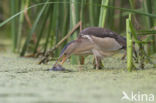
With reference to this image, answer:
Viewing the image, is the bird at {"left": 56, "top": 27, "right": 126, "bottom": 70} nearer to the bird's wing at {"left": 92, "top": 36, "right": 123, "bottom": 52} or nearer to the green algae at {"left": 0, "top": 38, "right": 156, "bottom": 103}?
the bird's wing at {"left": 92, "top": 36, "right": 123, "bottom": 52}

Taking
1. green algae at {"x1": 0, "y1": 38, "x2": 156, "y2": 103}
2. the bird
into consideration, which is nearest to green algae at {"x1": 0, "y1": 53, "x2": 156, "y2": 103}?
green algae at {"x1": 0, "y1": 38, "x2": 156, "y2": 103}

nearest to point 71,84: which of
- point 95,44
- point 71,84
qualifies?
point 71,84

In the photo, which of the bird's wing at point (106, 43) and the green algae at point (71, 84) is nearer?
the green algae at point (71, 84)

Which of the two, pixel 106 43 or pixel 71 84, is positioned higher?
pixel 106 43

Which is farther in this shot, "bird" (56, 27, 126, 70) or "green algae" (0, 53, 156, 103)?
"bird" (56, 27, 126, 70)

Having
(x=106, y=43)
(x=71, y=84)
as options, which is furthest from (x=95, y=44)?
(x=71, y=84)

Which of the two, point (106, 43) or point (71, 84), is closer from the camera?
point (71, 84)

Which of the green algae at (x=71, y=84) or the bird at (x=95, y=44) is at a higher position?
the bird at (x=95, y=44)

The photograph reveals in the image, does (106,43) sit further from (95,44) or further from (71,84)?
(71,84)

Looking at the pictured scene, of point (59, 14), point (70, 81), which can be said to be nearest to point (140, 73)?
point (70, 81)

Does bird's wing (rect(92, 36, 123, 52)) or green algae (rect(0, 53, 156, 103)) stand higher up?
bird's wing (rect(92, 36, 123, 52))

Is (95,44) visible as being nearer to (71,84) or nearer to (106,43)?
(106,43)

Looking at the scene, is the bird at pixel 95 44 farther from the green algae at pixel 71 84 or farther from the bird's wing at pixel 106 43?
the green algae at pixel 71 84

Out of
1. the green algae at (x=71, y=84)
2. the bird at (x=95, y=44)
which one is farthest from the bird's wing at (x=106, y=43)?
the green algae at (x=71, y=84)
